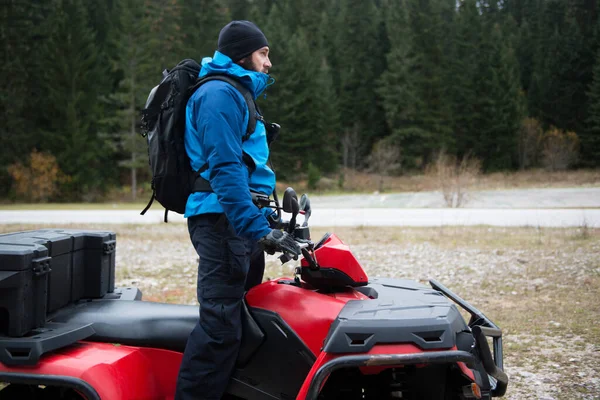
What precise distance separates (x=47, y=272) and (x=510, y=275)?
262 inches

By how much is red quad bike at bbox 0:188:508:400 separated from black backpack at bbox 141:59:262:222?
369 millimetres

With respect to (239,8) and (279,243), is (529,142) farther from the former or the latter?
(279,243)

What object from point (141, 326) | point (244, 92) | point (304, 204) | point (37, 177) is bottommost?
point (37, 177)

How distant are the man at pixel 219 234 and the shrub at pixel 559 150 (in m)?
36.3

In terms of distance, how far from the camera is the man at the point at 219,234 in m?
2.54

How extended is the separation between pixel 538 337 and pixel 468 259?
12.6ft

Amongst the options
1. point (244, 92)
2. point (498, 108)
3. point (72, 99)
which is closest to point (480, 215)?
point (244, 92)

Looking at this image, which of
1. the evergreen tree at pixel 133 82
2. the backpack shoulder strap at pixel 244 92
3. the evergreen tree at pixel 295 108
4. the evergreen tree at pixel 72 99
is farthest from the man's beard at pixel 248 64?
the evergreen tree at pixel 295 108

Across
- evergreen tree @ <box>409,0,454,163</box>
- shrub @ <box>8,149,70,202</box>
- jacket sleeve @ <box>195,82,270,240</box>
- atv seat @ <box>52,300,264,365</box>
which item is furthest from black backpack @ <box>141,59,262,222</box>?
evergreen tree @ <box>409,0,454,163</box>

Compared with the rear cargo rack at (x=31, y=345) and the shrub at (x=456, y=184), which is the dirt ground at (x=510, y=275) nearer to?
the rear cargo rack at (x=31, y=345)

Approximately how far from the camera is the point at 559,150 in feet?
133

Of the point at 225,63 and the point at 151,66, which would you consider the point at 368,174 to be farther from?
the point at 225,63

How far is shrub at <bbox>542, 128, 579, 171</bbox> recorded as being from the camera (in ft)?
122

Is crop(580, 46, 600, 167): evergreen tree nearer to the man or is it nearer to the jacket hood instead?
the jacket hood
